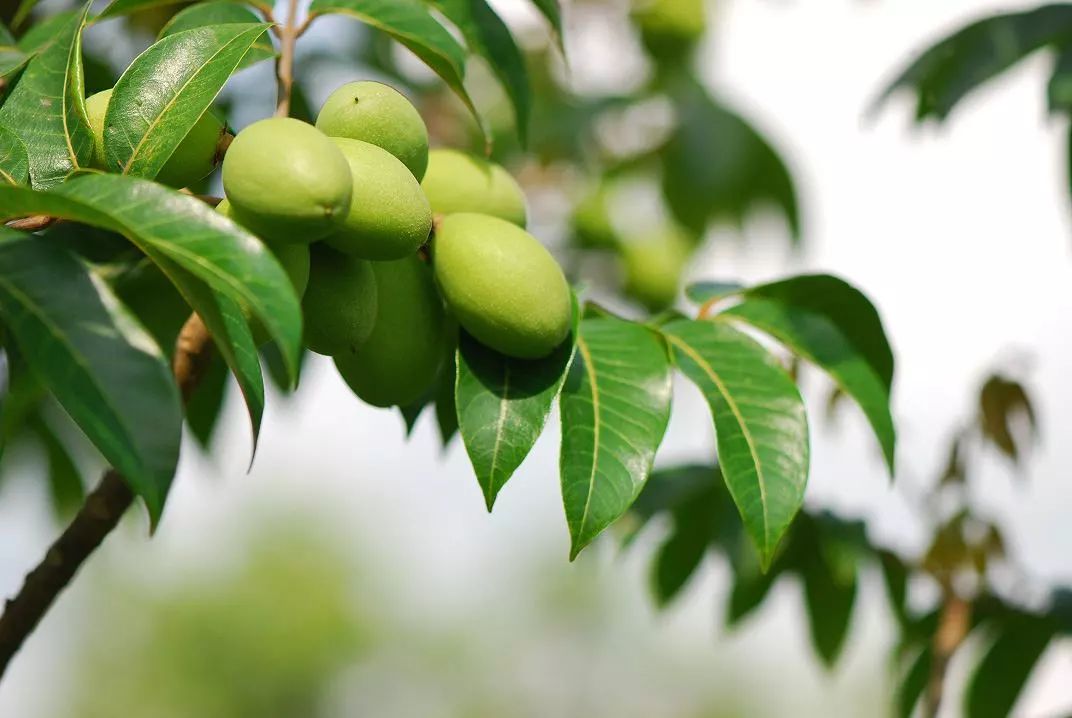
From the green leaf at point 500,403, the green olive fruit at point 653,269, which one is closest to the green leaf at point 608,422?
the green leaf at point 500,403

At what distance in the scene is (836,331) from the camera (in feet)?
3.42

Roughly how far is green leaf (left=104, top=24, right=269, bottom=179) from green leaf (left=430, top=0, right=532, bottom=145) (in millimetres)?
334

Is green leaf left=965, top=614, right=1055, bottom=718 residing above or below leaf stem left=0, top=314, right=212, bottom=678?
below

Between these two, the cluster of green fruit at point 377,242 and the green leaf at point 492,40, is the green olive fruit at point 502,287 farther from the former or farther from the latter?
the green leaf at point 492,40

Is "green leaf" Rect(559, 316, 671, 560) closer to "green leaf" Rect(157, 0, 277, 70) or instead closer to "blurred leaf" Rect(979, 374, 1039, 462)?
"green leaf" Rect(157, 0, 277, 70)

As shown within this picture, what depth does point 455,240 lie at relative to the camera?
2.99 feet

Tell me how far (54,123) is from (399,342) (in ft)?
0.93

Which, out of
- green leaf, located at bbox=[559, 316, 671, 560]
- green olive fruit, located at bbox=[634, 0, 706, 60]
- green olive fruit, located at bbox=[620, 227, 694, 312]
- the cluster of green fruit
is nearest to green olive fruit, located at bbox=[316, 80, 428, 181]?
the cluster of green fruit

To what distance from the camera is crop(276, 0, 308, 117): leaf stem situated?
0.94 metres

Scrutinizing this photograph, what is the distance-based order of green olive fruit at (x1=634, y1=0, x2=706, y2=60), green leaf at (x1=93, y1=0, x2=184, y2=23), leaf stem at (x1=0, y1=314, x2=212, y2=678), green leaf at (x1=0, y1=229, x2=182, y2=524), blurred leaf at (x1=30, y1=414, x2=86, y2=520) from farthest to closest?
green olive fruit at (x1=634, y1=0, x2=706, y2=60), blurred leaf at (x1=30, y1=414, x2=86, y2=520), green leaf at (x1=93, y1=0, x2=184, y2=23), leaf stem at (x1=0, y1=314, x2=212, y2=678), green leaf at (x1=0, y1=229, x2=182, y2=524)

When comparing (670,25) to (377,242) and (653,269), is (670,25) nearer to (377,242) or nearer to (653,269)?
(653,269)

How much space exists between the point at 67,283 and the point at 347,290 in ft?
0.78

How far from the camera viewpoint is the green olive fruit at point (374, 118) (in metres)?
0.90

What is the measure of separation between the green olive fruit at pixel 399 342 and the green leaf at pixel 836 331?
31 centimetres
